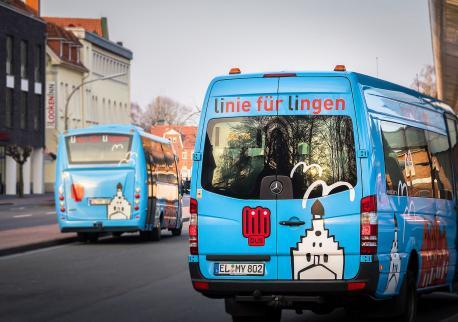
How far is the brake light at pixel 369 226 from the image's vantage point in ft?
37.8

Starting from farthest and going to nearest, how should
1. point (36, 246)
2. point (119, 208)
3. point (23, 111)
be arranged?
point (23, 111), point (119, 208), point (36, 246)

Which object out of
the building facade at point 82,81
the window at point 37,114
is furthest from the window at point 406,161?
the building facade at point 82,81

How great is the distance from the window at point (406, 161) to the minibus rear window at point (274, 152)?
63cm

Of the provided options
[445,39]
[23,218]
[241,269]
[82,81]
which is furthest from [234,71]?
[82,81]

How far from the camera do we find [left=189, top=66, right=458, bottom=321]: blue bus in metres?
11.6

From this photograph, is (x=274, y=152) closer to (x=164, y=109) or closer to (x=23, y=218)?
(x=23, y=218)

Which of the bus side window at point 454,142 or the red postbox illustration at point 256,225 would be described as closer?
the red postbox illustration at point 256,225

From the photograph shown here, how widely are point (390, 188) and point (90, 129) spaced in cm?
1896

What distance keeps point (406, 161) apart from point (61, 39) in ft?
299

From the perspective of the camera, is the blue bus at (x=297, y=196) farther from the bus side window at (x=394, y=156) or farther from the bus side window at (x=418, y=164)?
the bus side window at (x=418, y=164)

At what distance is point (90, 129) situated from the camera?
30484mm

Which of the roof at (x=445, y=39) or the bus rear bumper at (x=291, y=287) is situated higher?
the roof at (x=445, y=39)

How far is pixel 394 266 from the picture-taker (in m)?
12.1

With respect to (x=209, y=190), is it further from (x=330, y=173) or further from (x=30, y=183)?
(x=30, y=183)
